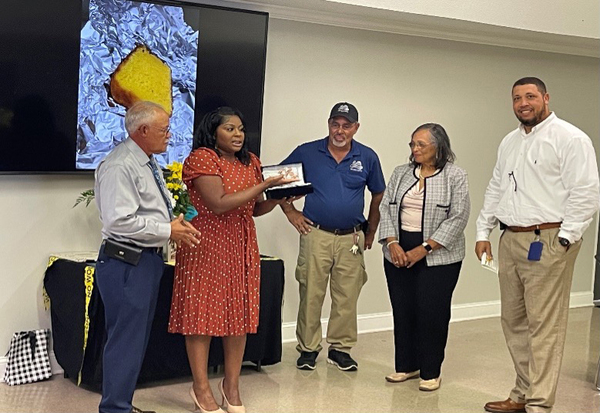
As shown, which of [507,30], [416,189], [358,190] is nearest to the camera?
[416,189]

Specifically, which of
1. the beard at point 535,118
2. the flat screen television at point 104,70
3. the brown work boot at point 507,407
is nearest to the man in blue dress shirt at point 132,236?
the flat screen television at point 104,70

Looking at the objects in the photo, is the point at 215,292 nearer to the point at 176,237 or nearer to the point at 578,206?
the point at 176,237

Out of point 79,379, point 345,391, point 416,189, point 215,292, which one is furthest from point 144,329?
point 416,189

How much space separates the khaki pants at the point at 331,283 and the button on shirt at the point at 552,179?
1165 mm

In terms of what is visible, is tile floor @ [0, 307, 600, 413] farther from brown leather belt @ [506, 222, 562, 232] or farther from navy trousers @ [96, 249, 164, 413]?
brown leather belt @ [506, 222, 562, 232]

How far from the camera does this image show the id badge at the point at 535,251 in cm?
424

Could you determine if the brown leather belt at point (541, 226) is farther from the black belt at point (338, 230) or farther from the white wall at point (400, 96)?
the white wall at point (400, 96)

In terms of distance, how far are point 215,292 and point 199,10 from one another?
1848 millimetres

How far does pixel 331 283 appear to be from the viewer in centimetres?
542

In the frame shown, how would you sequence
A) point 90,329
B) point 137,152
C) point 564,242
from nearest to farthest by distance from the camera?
point 137,152
point 564,242
point 90,329

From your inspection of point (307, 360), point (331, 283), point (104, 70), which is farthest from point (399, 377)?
point (104, 70)

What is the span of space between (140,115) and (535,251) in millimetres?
1942

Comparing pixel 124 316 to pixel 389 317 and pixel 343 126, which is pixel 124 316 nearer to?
pixel 343 126

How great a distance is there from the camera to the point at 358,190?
5320mm
